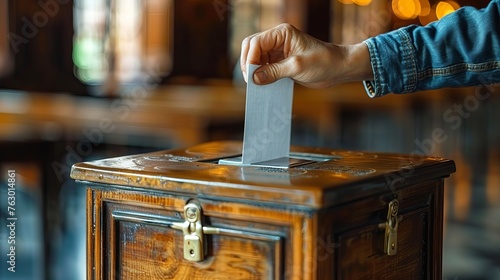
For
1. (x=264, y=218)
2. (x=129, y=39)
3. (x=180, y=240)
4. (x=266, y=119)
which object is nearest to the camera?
(x=264, y=218)

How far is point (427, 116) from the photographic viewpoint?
9.91 metres

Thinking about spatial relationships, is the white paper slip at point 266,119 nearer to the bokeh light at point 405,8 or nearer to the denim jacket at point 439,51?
the denim jacket at point 439,51

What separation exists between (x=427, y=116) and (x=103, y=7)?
4628mm

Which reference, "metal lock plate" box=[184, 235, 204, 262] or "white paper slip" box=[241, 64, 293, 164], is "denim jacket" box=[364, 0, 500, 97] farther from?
"metal lock plate" box=[184, 235, 204, 262]

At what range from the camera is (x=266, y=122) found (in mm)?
1667

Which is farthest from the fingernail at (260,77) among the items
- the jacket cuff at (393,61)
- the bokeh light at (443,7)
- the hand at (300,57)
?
the bokeh light at (443,7)

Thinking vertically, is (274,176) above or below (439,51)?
below

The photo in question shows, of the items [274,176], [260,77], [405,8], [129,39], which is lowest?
[274,176]

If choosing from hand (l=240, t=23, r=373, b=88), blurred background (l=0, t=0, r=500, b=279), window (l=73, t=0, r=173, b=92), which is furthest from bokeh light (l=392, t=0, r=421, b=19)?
hand (l=240, t=23, r=373, b=88)

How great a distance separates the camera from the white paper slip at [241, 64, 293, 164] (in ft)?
5.34

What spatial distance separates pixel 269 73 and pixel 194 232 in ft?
1.34

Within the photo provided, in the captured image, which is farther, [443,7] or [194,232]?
[443,7]

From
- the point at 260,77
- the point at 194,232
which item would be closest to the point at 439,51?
the point at 260,77

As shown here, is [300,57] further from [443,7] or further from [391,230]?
[443,7]
